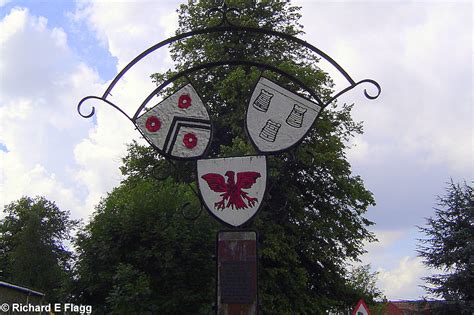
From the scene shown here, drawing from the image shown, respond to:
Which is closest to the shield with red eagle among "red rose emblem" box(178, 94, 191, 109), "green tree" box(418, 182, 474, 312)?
"red rose emblem" box(178, 94, 191, 109)

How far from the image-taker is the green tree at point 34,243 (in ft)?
131

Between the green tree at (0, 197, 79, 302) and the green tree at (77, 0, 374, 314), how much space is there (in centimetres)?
2173

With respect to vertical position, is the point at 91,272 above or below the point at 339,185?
below

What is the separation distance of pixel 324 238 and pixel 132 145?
8.98 metres

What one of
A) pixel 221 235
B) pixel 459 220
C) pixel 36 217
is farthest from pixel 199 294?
pixel 36 217

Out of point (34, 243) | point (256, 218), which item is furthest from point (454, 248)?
point (34, 243)

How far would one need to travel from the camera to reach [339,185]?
789 inches

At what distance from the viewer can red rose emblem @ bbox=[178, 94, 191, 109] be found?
26.0ft

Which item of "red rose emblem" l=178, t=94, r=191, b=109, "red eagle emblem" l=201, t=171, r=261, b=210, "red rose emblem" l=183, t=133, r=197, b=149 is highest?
"red rose emblem" l=178, t=94, r=191, b=109

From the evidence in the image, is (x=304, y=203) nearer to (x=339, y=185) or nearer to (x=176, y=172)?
(x=339, y=185)

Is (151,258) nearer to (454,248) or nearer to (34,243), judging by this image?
(454,248)

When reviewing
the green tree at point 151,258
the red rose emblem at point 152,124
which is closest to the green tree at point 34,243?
the green tree at point 151,258

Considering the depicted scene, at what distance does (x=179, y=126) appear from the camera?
7.84 m

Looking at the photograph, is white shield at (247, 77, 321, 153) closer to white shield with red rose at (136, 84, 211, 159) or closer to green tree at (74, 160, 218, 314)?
white shield with red rose at (136, 84, 211, 159)
